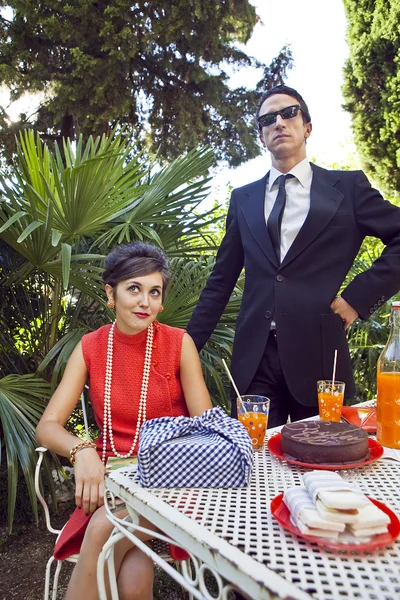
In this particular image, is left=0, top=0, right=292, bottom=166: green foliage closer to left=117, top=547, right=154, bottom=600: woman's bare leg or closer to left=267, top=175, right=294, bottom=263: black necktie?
left=267, top=175, right=294, bottom=263: black necktie

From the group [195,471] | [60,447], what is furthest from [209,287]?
[195,471]

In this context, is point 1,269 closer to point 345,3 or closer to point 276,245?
point 276,245

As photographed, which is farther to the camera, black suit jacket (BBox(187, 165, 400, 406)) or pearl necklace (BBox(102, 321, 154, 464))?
black suit jacket (BBox(187, 165, 400, 406))

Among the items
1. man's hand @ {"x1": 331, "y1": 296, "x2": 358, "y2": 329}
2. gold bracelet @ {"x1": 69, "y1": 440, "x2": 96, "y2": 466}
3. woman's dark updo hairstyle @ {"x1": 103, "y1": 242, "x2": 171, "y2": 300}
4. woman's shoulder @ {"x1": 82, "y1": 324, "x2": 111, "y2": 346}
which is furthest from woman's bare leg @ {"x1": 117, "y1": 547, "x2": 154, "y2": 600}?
man's hand @ {"x1": 331, "y1": 296, "x2": 358, "y2": 329}

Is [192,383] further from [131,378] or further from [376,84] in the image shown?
[376,84]

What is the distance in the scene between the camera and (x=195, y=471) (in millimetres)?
926

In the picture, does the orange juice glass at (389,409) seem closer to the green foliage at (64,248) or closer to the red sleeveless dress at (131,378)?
the red sleeveless dress at (131,378)

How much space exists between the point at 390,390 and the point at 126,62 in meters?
6.41

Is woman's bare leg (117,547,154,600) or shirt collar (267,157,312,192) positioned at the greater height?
shirt collar (267,157,312,192)

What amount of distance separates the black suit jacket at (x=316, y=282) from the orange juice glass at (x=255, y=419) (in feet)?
1.69

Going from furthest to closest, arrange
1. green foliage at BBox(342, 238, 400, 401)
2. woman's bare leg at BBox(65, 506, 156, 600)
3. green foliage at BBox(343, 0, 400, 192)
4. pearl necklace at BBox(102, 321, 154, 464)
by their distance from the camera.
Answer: green foliage at BBox(343, 0, 400, 192), green foliage at BBox(342, 238, 400, 401), pearl necklace at BBox(102, 321, 154, 464), woman's bare leg at BBox(65, 506, 156, 600)

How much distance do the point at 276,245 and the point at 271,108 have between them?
52 centimetres

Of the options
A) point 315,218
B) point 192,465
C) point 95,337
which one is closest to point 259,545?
point 192,465

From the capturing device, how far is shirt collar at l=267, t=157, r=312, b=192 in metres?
1.82
